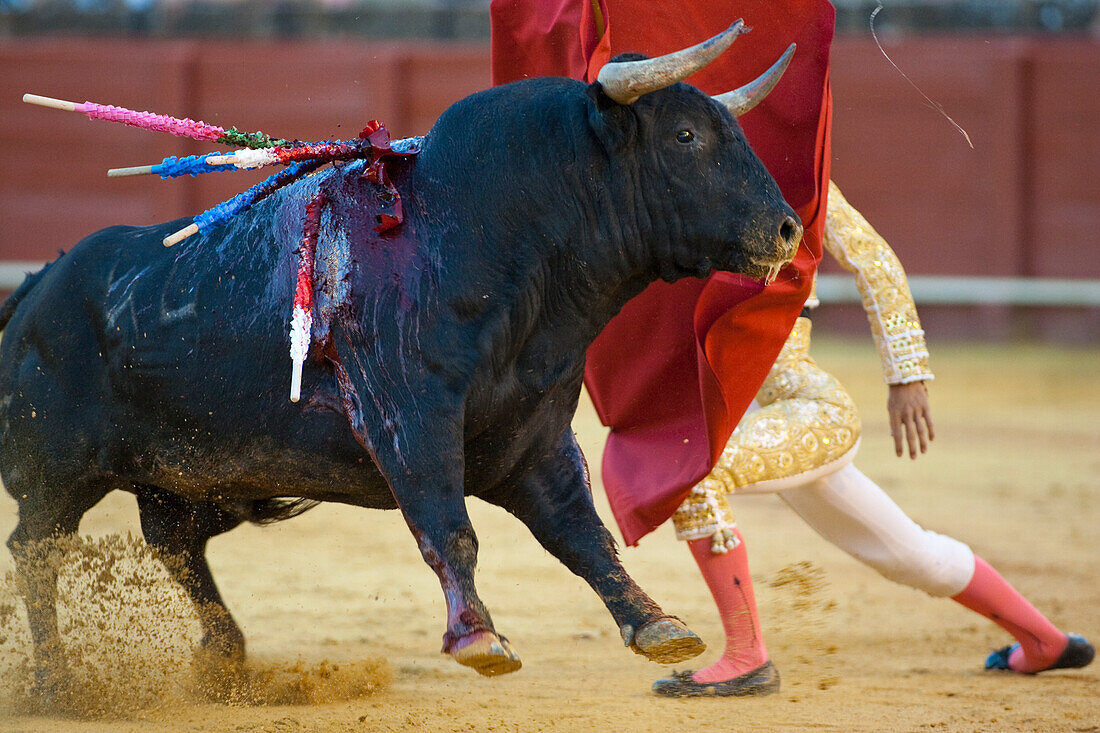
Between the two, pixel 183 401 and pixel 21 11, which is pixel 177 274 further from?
pixel 21 11

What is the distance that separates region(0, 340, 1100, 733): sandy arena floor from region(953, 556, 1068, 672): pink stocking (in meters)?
0.07

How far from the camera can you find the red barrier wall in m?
9.60

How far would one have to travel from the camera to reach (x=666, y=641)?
2.20 metres

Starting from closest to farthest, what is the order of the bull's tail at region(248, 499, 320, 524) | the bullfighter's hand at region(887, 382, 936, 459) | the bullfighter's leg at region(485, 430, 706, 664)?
the bullfighter's leg at region(485, 430, 706, 664) → the bull's tail at region(248, 499, 320, 524) → the bullfighter's hand at region(887, 382, 936, 459)

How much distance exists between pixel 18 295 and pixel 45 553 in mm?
508

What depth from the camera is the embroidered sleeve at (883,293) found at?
9.77 ft

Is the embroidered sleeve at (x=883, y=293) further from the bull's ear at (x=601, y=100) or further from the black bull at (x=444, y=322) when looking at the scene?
the bull's ear at (x=601, y=100)

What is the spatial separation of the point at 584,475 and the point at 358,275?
588 millimetres

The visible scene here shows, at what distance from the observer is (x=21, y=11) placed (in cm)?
1030

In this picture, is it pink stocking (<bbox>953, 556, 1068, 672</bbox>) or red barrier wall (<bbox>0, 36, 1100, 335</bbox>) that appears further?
red barrier wall (<bbox>0, 36, 1100, 335</bbox>)

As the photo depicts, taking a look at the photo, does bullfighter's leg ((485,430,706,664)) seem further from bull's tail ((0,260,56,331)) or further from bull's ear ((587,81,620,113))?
bull's tail ((0,260,56,331))

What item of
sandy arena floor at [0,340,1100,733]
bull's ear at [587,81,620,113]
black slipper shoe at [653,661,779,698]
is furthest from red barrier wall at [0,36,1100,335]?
bull's ear at [587,81,620,113]

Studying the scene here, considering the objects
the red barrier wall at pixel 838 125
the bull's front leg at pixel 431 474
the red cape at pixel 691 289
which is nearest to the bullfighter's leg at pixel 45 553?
the bull's front leg at pixel 431 474

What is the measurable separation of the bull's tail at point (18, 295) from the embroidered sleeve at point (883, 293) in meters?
1.67
